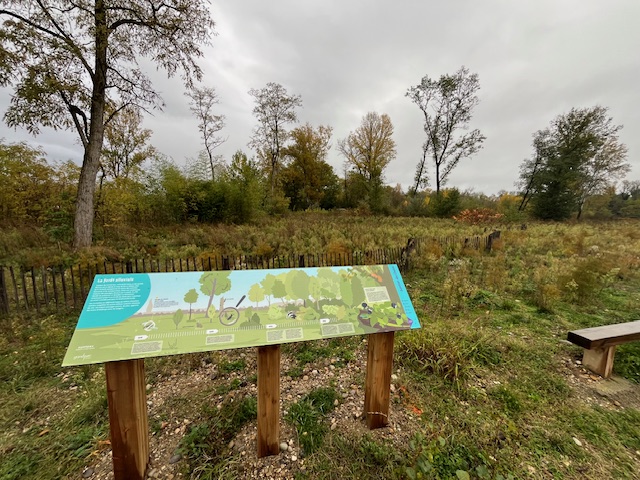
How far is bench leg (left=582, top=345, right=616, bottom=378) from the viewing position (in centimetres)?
296

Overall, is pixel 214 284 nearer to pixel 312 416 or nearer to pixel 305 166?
pixel 312 416

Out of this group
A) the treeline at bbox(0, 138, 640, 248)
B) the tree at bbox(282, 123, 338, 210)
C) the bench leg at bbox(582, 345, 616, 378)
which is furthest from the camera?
the tree at bbox(282, 123, 338, 210)

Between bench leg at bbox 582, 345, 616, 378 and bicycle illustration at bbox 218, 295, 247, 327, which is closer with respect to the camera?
bicycle illustration at bbox 218, 295, 247, 327

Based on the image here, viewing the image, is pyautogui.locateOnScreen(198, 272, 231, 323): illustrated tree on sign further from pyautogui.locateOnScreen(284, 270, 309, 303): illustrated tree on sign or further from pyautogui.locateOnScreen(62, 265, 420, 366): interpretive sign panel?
pyautogui.locateOnScreen(284, 270, 309, 303): illustrated tree on sign

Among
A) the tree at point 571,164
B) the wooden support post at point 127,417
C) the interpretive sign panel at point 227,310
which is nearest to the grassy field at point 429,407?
the wooden support post at point 127,417

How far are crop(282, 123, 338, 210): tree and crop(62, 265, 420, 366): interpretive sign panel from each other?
28.9 metres

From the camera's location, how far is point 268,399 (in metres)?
1.88

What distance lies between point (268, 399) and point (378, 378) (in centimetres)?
94

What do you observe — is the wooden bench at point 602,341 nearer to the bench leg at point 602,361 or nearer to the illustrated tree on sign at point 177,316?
the bench leg at point 602,361

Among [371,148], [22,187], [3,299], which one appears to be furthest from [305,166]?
[3,299]

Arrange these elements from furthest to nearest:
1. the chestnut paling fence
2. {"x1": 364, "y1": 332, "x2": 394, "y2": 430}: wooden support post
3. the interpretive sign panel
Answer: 1. the chestnut paling fence
2. {"x1": 364, "y1": 332, "x2": 394, "y2": 430}: wooden support post
3. the interpretive sign panel

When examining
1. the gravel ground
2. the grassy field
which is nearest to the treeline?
the grassy field

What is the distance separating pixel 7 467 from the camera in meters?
1.94

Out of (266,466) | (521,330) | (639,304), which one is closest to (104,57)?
(266,466)
